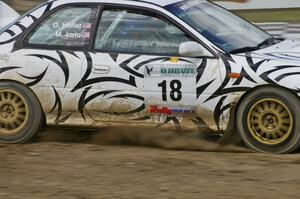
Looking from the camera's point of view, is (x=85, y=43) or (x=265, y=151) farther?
(x=85, y=43)

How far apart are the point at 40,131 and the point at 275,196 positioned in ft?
10.6

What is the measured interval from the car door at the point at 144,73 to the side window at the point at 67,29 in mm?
144

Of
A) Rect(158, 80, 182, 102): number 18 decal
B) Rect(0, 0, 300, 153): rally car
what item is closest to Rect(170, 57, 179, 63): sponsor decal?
Rect(0, 0, 300, 153): rally car

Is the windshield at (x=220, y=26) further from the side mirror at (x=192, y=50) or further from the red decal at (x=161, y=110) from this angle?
the red decal at (x=161, y=110)

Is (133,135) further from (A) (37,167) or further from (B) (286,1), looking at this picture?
(B) (286,1)

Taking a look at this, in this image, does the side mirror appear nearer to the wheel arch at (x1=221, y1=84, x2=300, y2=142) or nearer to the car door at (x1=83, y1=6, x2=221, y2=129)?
the car door at (x1=83, y1=6, x2=221, y2=129)

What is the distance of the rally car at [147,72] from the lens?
6.82 m

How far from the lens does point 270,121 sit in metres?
6.77

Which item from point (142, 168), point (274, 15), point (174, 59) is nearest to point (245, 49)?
point (174, 59)

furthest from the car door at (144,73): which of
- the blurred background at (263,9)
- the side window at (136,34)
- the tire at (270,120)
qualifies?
the blurred background at (263,9)

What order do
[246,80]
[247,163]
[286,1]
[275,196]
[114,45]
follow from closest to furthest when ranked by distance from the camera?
[275,196] < [247,163] < [246,80] < [114,45] < [286,1]

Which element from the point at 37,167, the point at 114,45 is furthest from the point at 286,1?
the point at 37,167

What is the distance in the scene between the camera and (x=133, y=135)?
7445 mm

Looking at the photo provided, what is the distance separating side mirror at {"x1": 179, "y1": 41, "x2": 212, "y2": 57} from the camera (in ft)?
22.8
